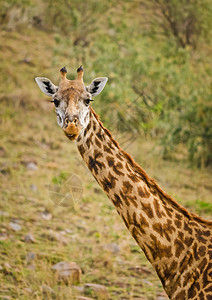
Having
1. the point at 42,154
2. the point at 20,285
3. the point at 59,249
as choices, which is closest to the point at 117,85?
the point at 42,154

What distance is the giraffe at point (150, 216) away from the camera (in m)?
3.19

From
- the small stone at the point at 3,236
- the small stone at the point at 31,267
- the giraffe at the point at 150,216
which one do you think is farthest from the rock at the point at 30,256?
the giraffe at the point at 150,216

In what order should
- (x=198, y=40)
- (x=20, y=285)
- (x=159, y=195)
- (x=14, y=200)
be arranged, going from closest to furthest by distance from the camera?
1. (x=159, y=195)
2. (x=20, y=285)
3. (x=14, y=200)
4. (x=198, y=40)

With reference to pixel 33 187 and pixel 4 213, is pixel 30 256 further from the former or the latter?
pixel 33 187

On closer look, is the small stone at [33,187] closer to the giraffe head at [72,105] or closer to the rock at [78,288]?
the rock at [78,288]

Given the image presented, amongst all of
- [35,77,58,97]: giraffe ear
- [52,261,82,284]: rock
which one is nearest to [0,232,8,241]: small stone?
[52,261,82,284]: rock

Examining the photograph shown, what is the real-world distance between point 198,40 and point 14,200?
12.0 metres

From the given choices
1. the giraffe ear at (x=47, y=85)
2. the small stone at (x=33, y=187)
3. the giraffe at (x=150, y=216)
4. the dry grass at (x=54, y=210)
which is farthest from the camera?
the small stone at (x=33, y=187)

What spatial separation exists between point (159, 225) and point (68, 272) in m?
2.30

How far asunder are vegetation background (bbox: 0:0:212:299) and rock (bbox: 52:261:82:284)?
0.07m

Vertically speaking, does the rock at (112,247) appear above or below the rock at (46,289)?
below

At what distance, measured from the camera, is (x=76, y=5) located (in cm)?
1498

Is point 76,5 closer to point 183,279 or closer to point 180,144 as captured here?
point 180,144

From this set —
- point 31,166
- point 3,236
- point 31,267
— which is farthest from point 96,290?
point 31,166
